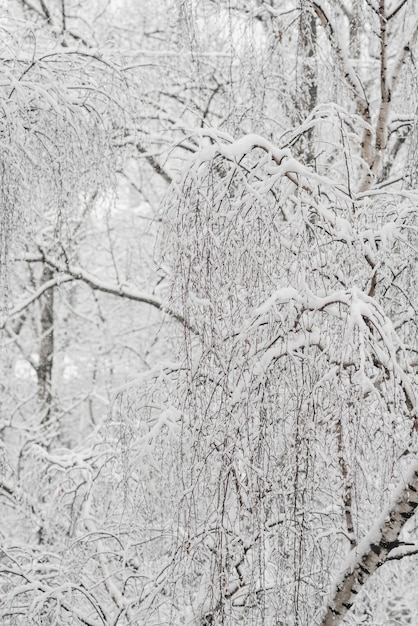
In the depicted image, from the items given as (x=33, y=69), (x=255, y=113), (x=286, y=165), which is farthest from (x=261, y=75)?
(x=286, y=165)

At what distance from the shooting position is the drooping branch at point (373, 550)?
3.30 meters

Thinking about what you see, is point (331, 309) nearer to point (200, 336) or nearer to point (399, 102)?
point (200, 336)

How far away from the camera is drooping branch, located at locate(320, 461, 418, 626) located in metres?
3.30

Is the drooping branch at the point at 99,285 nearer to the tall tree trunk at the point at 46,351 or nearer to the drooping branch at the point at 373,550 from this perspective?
the drooping branch at the point at 373,550

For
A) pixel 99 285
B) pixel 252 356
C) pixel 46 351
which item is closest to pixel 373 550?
pixel 252 356

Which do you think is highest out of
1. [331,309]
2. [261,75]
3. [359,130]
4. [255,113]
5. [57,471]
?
[359,130]

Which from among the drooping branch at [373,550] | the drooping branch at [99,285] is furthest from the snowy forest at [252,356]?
the drooping branch at [99,285]

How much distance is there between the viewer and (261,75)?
474 cm

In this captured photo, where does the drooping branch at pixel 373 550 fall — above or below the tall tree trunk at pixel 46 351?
below

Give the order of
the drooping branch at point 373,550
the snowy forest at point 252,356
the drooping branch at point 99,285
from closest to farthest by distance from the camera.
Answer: the snowy forest at point 252,356 < the drooping branch at point 373,550 < the drooping branch at point 99,285

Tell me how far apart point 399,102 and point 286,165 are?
4.16 metres

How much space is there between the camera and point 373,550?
11.3 feet

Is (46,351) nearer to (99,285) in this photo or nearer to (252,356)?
(99,285)

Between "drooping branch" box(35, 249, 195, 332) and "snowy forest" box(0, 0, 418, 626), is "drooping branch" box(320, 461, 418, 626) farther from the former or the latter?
"drooping branch" box(35, 249, 195, 332)
